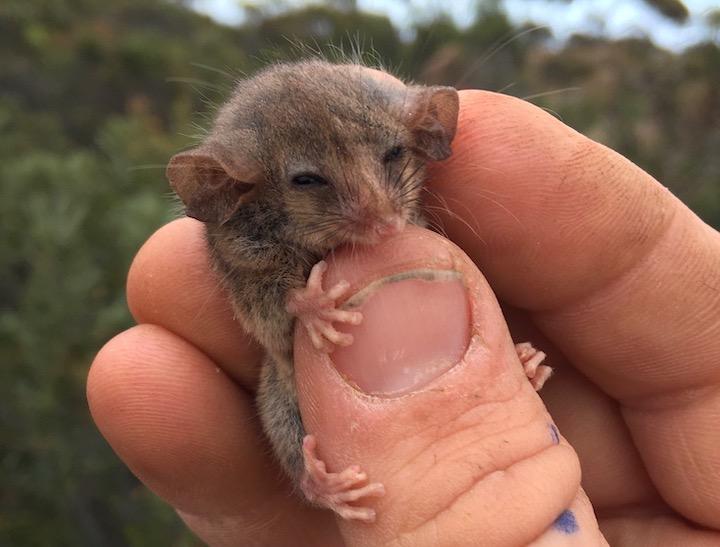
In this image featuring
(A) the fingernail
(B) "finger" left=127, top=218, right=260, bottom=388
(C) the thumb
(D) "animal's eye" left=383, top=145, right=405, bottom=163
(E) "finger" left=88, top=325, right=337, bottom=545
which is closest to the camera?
(C) the thumb

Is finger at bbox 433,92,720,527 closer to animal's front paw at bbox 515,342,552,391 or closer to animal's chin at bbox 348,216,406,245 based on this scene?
animal's front paw at bbox 515,342,552,391

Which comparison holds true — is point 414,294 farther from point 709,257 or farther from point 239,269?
point 709,257

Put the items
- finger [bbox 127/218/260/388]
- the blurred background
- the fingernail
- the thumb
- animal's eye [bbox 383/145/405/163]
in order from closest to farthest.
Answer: the thumb → the fingernail → animal's eye [bbox 383/145/405/163] → finger [bbox 127/218/260/388] → the blurred background

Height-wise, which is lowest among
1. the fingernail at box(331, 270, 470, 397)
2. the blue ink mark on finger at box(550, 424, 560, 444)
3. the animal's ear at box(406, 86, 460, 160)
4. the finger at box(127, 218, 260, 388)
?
the finger at box(127, 218, 260, 388)

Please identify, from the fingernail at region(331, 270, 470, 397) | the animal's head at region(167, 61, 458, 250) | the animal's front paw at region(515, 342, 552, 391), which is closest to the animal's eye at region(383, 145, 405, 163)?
the animal's head at region(167, 61, 458, 250)

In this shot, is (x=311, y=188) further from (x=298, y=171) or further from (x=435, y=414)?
(x=435, y=414)

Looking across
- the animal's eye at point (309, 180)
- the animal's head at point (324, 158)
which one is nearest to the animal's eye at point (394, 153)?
the animal's head at point (324, 158)

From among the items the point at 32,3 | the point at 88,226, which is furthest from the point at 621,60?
the point at 32,3
